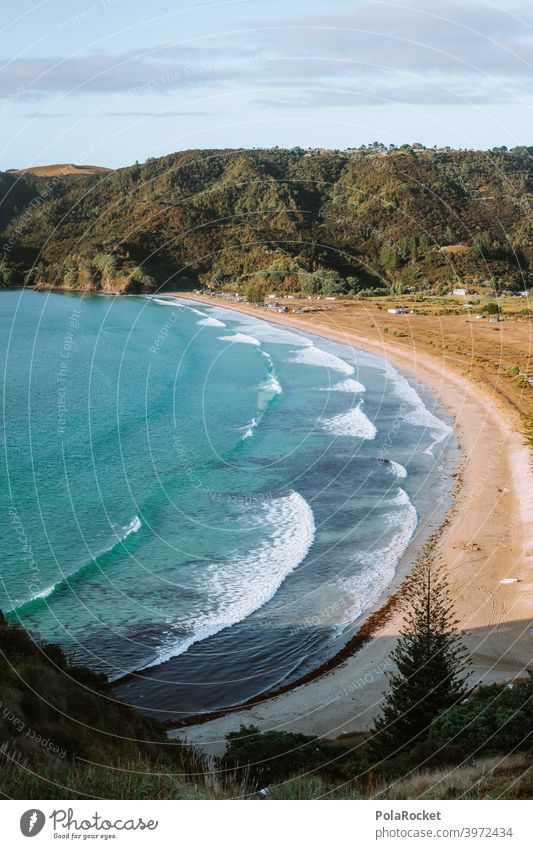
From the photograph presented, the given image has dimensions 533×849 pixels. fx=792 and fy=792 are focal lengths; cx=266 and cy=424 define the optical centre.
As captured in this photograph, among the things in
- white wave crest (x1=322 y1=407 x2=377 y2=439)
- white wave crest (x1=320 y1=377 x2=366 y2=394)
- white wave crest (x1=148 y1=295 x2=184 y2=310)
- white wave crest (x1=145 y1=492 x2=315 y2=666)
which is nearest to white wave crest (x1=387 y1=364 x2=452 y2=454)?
white wave crest (x1=320 y1=377 x2=366 y2=394)

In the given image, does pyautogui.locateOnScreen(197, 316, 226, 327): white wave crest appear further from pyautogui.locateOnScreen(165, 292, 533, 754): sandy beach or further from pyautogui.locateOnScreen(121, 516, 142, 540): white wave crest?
pyautogui.locateOnScreen(121, 516, 142, 540): white wave crest

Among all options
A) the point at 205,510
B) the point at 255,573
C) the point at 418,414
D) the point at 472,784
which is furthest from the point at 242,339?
the point at 472,784

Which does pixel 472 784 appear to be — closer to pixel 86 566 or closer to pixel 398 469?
pixel 86 566

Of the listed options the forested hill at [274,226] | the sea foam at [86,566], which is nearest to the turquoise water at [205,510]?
the sea foam at [86,566]

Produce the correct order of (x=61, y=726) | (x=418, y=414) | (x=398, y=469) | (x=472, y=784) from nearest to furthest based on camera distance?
(x=472, y=784) → (x=61, y=726) → (x=398, y=469) → (x=418, y=414)

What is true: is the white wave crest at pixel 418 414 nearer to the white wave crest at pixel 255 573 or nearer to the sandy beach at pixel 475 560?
the sandy beach at pixel 475 560
